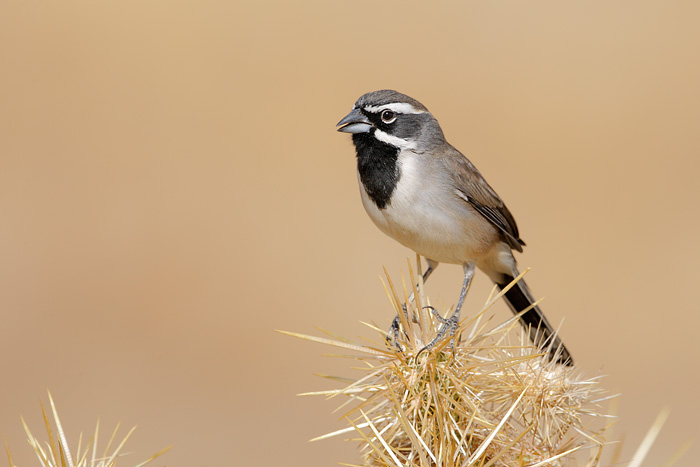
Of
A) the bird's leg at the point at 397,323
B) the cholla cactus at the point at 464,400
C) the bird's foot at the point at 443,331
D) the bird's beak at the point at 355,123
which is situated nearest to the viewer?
the cholla cactus at the point at 464,400

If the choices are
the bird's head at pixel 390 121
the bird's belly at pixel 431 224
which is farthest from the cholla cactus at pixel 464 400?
the bird's head at pixel 390 121

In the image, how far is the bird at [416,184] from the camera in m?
4.29

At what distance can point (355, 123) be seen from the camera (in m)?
4.22

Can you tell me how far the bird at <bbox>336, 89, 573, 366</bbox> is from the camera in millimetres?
4289

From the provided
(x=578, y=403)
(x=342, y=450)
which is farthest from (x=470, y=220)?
(x=342, y=450)

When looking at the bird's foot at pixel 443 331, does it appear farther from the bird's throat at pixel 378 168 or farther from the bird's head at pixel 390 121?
the bird's head at pixel 390 121

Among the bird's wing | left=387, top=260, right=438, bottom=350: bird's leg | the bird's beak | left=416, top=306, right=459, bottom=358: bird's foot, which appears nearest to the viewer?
left=416, top=306, right=459, bottom=358: bird's foot

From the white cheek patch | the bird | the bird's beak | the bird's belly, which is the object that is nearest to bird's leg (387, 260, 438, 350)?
the bird

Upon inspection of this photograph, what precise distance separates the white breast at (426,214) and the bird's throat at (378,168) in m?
0.04

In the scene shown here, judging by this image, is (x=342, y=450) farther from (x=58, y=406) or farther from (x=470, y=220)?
(x=470, y=220)

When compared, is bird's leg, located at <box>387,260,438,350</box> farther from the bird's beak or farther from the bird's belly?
the bird's beak

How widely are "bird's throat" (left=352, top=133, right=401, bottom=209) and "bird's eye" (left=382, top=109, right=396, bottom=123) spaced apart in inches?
4.7

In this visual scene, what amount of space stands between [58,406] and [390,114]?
259 inches

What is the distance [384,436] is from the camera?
2.61 m
